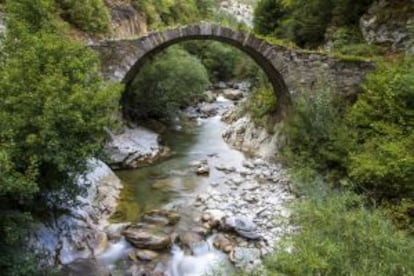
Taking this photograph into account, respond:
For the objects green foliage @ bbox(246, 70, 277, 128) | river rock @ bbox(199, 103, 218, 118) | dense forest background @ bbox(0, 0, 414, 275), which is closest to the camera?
dense forest background @ bbox(0, 0, 414, 275)

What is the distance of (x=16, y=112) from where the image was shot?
663cm

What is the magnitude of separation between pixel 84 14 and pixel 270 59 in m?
6.80

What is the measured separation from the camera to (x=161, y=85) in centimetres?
1838

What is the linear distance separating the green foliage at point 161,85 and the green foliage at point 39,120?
971 cm

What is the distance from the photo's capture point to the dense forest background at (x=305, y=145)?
17.8ft

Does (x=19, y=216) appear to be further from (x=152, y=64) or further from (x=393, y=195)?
(x=152, y=64)

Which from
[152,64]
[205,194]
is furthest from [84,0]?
[205,194]

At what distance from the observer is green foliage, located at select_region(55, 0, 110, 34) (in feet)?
49.2

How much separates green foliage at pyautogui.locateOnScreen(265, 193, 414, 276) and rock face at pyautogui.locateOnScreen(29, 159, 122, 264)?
3.91 meters

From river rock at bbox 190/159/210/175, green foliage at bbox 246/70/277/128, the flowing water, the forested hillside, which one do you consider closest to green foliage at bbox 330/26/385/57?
the forested hillside

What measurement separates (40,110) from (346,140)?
678 cm

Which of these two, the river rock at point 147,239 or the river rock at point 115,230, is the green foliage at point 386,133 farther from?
the river rock at point 115,230

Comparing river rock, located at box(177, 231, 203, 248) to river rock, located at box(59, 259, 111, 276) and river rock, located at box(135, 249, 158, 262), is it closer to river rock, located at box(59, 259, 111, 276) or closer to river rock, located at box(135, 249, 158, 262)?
river rock, located at box(135, 249, 158, 262)

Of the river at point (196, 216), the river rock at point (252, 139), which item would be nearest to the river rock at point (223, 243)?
the river at point (196, 216)
